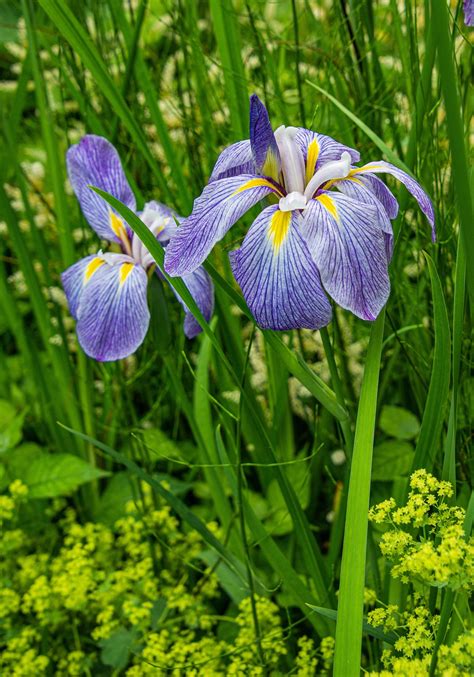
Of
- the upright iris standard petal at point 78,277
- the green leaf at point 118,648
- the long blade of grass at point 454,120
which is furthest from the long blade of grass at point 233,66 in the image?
the green leaf at point 118,648

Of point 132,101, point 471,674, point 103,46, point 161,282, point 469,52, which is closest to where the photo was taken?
point 471,674

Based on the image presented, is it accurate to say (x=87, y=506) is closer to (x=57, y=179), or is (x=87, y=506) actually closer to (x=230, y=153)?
(x=57, y=179)

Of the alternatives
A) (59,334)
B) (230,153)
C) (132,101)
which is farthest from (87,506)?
(230,153)

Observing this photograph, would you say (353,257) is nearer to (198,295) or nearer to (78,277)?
(198,295)

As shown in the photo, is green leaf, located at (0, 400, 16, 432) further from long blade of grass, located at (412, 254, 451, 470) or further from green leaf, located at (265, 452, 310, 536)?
long blade of grass, located at (412, 254, 451, 470)

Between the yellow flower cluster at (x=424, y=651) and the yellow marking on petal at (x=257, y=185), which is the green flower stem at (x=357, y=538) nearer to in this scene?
the yellow flower cluster at (x=424, y=651)

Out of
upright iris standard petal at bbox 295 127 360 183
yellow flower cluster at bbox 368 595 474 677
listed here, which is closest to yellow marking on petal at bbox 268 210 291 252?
upright iris standard petal at bbox 295 127 360 183

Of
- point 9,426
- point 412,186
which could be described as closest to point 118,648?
point 9,426
